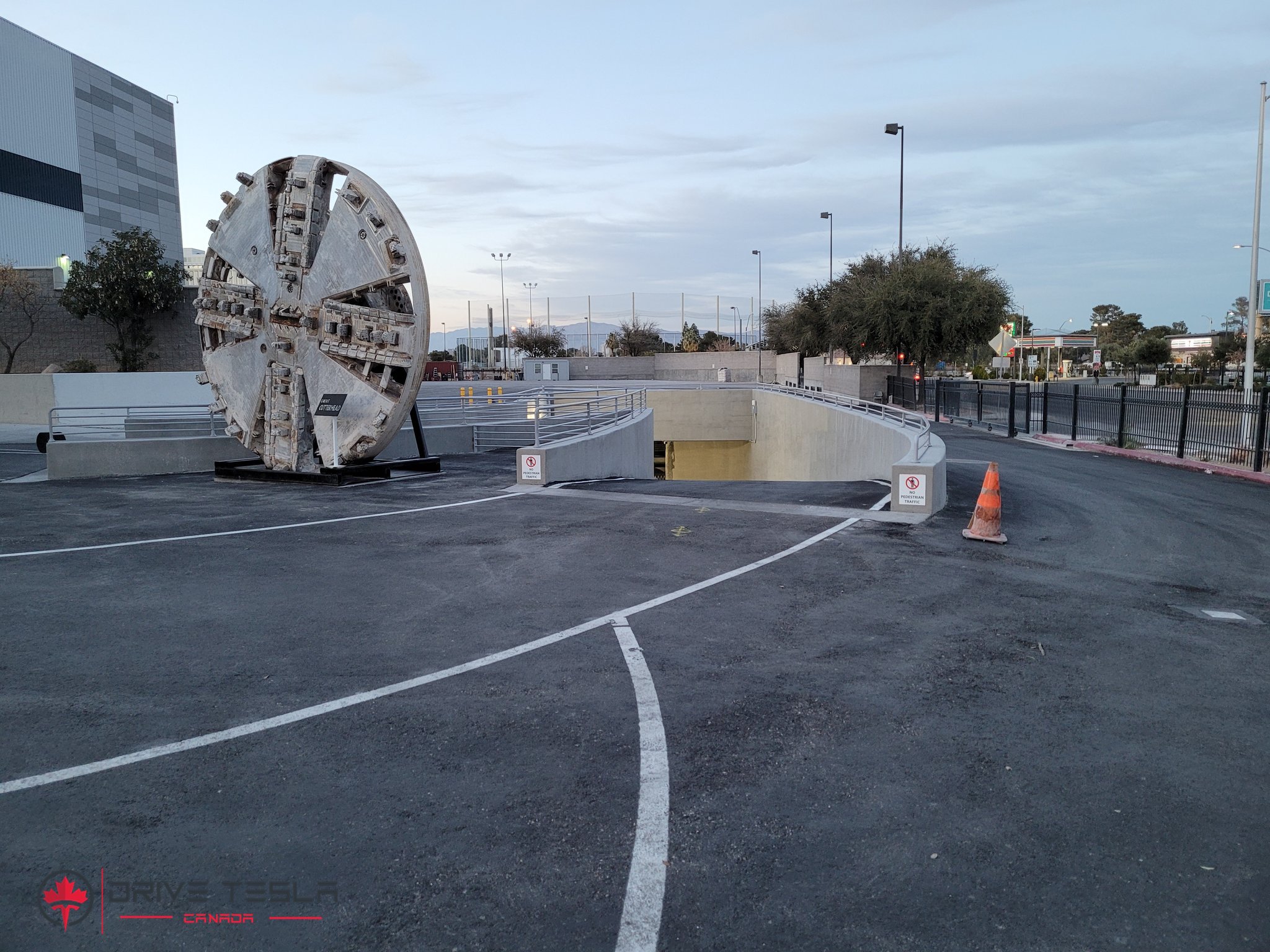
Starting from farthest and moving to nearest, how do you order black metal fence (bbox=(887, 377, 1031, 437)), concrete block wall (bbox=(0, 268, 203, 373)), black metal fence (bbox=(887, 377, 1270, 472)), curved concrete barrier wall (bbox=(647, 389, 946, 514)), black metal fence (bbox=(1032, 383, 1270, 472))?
concrete block wall (bbox=(0, 268, 203, 373))
black metal fence (bbox=(887, 377, 1031, 437))
black metal fence (bbox=(887, 377, 1270, 472))
black metal fence (bbox=(1032, 383, 1270, 472))
curved concrete barrier wall (bbox=(647, 389, 946, 514))

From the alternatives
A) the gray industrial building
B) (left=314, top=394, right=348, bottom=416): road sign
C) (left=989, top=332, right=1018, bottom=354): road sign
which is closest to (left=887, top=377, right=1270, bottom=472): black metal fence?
(left=989, top=332, right=1018, bottom=354): road sign

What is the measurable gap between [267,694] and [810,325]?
60852 mm

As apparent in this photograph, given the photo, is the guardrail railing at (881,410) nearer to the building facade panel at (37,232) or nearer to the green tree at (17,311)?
the green tree at (17,311)

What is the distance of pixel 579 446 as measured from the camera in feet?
61.4

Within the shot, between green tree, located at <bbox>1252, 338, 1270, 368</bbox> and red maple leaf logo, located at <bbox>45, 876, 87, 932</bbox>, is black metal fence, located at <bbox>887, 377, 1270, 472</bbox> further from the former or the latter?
green tree, located at <bbox>1252, 338, 1270, 368</bbox>

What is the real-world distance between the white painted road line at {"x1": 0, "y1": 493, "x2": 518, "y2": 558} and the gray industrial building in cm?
5291

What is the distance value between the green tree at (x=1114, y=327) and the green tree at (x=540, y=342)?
80.4 meters

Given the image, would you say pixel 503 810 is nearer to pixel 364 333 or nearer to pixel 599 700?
pixel 599 700

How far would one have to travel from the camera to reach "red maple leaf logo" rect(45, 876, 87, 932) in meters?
3.79

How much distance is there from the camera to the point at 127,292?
1795 inches

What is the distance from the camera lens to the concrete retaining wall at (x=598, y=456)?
17.1 metres
